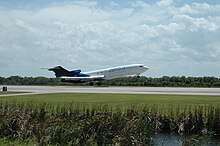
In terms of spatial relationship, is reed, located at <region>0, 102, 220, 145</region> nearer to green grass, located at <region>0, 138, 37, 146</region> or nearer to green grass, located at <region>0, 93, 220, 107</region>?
green grass, located at <region>0, 138, 37, 146</region>

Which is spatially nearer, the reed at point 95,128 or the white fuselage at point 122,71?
the reed at point 95,128

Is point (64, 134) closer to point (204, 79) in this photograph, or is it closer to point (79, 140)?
point (79, 140)

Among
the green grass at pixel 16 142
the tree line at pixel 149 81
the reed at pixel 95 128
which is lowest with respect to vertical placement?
the green grass at pixel 16 142

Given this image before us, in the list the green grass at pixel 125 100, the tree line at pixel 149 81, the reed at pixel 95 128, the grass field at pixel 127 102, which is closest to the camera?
the reed at pixel 95 128

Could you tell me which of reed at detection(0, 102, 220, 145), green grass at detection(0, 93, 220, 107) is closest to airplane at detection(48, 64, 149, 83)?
green grass at detection(0, 93, 220, 107)

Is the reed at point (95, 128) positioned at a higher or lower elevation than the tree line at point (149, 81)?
lower

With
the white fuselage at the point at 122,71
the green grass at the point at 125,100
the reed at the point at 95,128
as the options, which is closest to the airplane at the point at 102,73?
the white fuselage at the point at 122,71

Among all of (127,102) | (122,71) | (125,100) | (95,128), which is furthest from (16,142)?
(122,71)

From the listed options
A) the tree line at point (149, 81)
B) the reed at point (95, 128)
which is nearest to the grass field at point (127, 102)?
the reed at point (95, 128)

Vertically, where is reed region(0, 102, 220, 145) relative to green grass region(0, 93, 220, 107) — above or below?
below

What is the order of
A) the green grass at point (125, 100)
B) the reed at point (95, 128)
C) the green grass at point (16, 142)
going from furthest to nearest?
1. the green grass at point (125, 100)
2. the reed at point (95, 128)
3. the green grass at point (16, 142)

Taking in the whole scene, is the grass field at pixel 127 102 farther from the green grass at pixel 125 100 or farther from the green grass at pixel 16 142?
the green grass at pixel 16 142

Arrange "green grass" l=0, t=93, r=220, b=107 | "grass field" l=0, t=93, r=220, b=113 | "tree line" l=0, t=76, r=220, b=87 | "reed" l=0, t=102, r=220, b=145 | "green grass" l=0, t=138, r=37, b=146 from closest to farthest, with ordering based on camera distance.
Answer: "green grass" l=0, t=138, r=37, b=146, "reed" l=0, t=102, r=220, b=145, "grass field" l=0, t=93, r=220, b=113, "green grass" l=0, t=93, r=220, b=107, "tree line" l=0, t=76, r=220, b=87

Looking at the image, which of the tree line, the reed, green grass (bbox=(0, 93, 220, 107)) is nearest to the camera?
the reed
